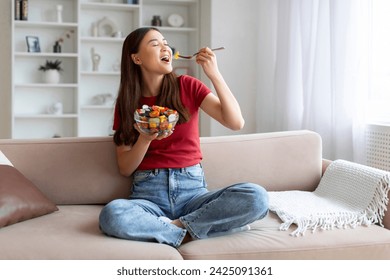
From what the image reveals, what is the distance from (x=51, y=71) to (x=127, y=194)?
2.96 metres

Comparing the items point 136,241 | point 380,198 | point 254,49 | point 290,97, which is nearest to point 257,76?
point 254,49

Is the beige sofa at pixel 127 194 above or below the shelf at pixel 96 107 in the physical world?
below

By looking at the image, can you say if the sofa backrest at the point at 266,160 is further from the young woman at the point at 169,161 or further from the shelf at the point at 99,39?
the shelf at the point at 99,39

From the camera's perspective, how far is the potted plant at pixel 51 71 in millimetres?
5266

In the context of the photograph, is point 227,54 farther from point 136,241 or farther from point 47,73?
point 136,241

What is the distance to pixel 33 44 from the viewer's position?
5266mm

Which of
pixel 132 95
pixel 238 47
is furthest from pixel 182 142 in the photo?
pixel 238 47

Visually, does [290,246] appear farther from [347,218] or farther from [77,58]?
[77,58]

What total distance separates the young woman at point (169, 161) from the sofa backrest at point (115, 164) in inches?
4.9

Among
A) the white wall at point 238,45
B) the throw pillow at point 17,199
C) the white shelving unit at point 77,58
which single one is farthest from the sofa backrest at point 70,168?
the white shelving unit at point 77,58

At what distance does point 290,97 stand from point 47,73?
2178 millimetres

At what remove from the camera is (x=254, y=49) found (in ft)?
17.1
